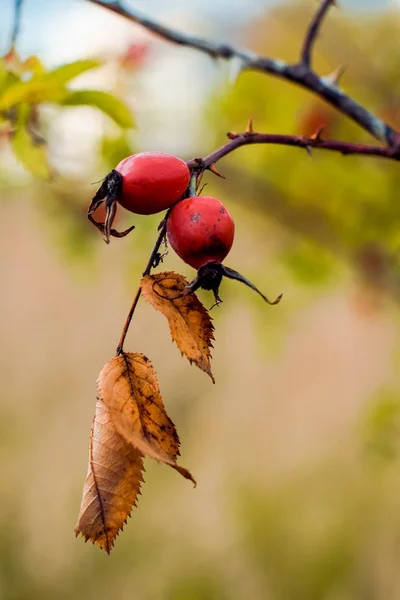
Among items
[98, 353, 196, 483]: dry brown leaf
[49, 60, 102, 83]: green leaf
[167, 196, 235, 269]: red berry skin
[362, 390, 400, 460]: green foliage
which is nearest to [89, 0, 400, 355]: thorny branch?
[49, 60, 102, 83]: green leaf

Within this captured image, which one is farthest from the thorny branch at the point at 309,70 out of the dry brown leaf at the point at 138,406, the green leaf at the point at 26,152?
the dry brown leaf at the point at 138,406

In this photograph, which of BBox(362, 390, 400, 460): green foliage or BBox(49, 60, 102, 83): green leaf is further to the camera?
BBox(362, 390, 400, 460): green foliage

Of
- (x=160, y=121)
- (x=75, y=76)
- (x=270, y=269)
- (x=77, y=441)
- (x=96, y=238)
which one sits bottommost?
(x=77, y=441)

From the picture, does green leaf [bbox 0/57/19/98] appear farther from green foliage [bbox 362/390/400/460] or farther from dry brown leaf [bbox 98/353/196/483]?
green foliage [bbox 362/390/400/460]

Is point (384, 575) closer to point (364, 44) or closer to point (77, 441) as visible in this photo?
point (77, 441)

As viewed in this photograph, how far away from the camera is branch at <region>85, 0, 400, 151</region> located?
1.31 meters

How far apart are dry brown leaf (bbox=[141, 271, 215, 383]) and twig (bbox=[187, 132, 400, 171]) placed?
0.16 meters

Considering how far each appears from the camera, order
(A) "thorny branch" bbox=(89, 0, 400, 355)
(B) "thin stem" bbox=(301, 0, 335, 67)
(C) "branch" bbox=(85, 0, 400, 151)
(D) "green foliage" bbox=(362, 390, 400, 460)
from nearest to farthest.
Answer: (A) "thorny branch" bbox=(89, 0, 400, 355), (C) "branch" bbox=(85, 0, 400, 151), (B) "thin stem" bbox=(301, 0, 335, 67), (D) "green foliage" bbox=(362, 390, 400, 460)

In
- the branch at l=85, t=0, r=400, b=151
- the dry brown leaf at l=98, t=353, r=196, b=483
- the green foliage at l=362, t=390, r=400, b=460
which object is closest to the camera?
the dry brown leaf at l=98, t=353, r=196, b=483

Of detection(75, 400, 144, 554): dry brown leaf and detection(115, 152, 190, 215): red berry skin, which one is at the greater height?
detection(115, 152, 190, 215): red berry skin

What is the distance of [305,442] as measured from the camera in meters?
8.81

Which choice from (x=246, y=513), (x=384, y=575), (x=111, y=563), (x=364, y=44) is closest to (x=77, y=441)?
(x=111, y=563)

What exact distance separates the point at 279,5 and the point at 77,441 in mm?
6693

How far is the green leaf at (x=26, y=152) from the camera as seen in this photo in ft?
4.75
